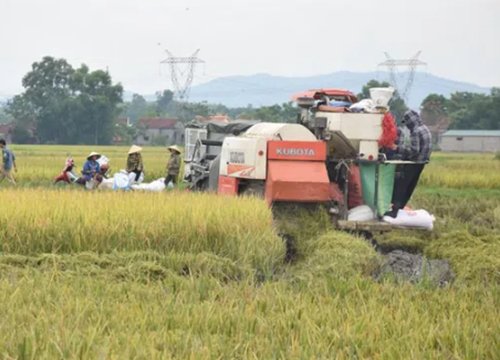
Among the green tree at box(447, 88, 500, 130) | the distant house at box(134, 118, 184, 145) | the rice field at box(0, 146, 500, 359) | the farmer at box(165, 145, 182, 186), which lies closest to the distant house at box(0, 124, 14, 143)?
the distant house at box(134, 118, 184, 145)

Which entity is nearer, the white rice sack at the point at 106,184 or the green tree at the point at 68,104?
the white rice sack at the point at 106,184

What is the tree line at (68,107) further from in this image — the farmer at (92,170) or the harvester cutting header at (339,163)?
the harvester cutting header at (339,163)

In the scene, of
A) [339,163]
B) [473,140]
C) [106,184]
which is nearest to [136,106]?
[473,140]

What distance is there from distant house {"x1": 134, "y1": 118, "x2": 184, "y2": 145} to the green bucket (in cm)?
6169

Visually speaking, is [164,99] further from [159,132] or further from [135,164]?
[135,164]

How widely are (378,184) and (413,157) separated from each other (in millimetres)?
526

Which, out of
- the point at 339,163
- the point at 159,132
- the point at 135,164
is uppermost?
the point at 339,163

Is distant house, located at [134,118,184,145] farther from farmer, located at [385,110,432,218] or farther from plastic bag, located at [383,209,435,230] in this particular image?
plastic bag, located at [383,209,435,230]

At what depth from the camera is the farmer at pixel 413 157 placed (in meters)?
9.33

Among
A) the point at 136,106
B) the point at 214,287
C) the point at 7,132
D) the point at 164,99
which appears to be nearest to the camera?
the point at 214,287

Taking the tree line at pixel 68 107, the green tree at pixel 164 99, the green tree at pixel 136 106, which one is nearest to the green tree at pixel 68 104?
the tree line at pixel 68 107

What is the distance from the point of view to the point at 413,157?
9.40m

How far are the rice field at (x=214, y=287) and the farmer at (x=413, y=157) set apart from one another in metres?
0.54

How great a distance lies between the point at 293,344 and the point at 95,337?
976 mm
